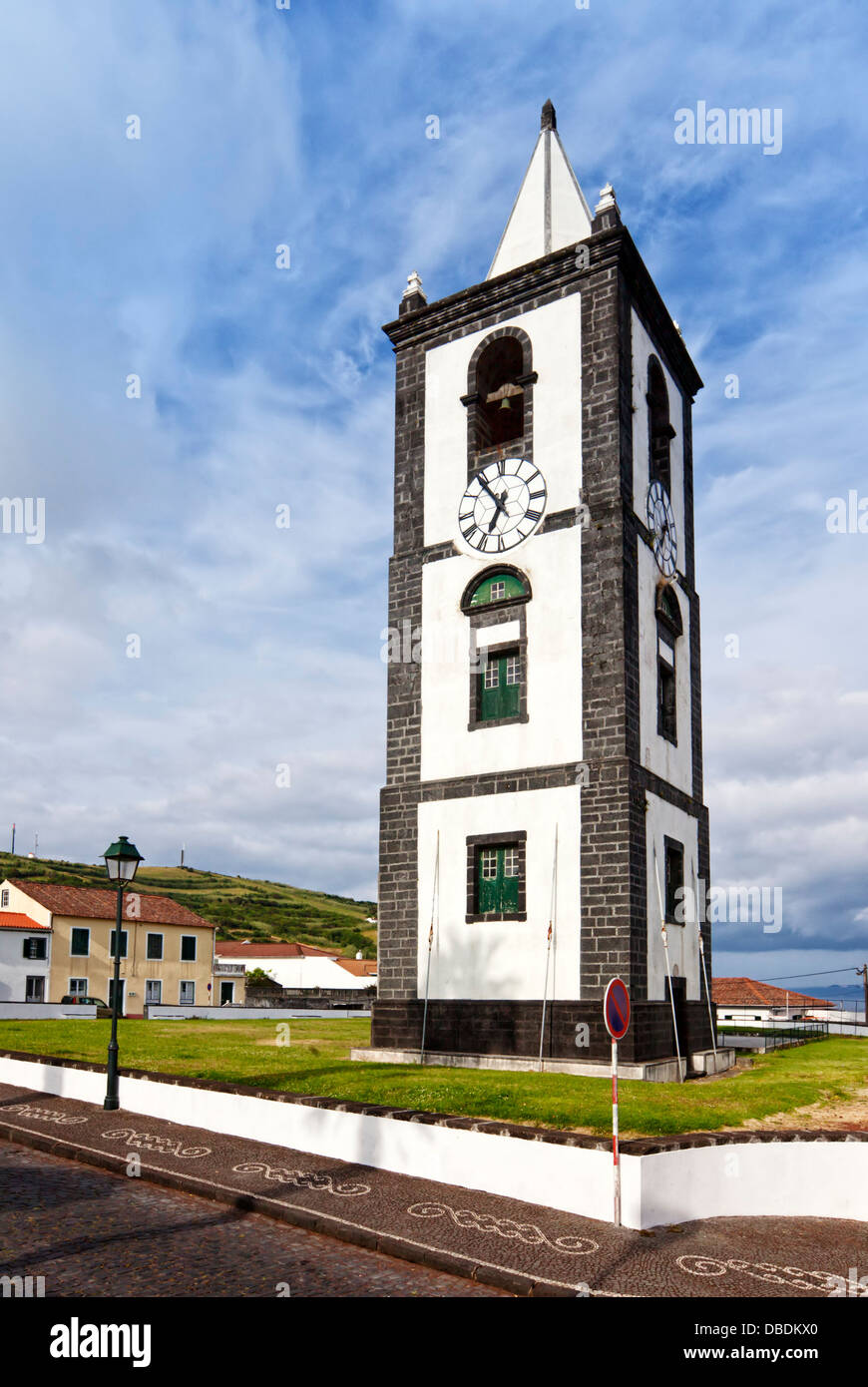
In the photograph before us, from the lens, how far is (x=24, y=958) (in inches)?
2040

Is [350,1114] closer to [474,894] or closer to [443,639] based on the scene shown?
[474,894]

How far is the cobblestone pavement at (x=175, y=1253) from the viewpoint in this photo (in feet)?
25.0

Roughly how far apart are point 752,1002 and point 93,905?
39.5 m

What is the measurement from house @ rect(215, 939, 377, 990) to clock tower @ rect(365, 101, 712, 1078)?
5481cm

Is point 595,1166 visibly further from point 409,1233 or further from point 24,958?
point 24,958

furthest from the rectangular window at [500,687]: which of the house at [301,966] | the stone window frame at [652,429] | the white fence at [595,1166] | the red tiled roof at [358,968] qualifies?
the red tiled roof at [358,968]

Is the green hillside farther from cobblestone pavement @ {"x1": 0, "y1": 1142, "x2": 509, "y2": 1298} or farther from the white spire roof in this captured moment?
cobblestone pavement @ {"x1": 0, "y1": 1142, "x2": 509, "y2": 1298}

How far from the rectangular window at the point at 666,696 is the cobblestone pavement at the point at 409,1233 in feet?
42.6

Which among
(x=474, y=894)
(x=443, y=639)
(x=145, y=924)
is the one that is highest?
(x=443, y=639)

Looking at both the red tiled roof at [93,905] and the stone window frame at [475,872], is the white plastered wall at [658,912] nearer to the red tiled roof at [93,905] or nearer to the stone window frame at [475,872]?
the stone window frame at [475,872]

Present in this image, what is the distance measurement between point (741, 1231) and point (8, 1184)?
7159 mm

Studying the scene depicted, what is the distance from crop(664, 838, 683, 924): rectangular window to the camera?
72.2 feet
